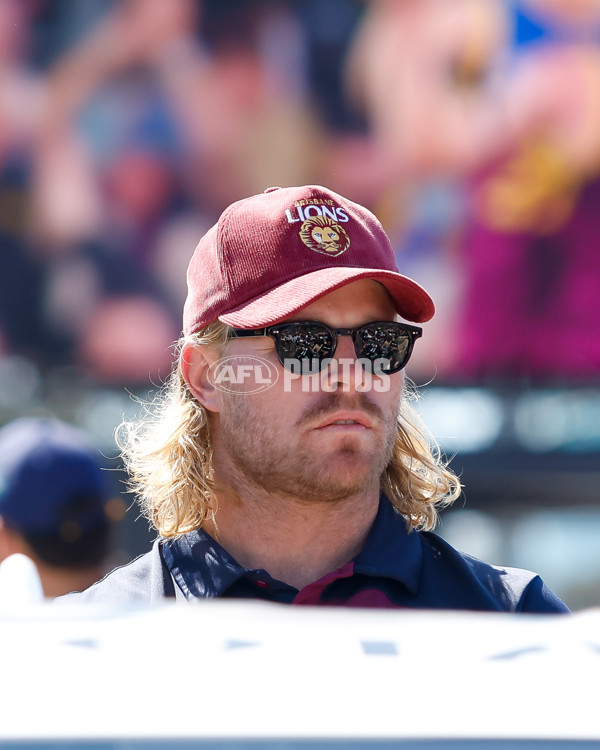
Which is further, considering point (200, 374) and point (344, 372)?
point (200, 374)

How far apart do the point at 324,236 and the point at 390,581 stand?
57 cm

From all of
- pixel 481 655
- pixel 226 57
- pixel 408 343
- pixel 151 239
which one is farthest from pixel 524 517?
pixel 481 655

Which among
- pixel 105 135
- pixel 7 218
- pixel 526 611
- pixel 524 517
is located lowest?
pixel 524 517

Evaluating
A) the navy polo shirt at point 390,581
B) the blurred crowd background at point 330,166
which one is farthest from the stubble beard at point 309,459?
the blurred crowd background at point 330,166

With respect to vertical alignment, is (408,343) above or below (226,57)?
below

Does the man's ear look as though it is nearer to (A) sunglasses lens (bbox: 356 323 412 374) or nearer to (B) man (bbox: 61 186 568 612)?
(B) man (bbox: 61 186 568 612)

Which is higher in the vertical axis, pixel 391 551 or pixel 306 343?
pixel 306 343

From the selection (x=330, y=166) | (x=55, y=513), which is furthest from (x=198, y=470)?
(x=330, y=166)

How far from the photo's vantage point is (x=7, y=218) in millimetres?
6387

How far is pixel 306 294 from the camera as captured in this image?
1.55 metres

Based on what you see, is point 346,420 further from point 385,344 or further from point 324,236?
point 324,236

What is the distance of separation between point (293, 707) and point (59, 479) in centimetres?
154

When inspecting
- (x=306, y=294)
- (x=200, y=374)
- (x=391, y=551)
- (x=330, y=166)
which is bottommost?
(x=391, y=551)

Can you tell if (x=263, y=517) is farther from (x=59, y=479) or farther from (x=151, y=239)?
(x=151, y=239)
